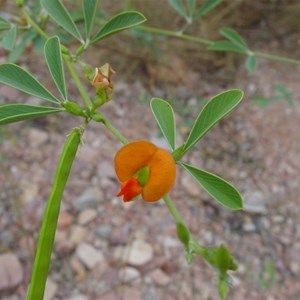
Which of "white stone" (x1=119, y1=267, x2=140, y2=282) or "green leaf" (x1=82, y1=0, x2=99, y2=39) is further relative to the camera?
"white stone" (x1=119, y1=267, x2=140, y2=282)

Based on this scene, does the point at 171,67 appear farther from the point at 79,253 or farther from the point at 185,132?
the point at 79,253

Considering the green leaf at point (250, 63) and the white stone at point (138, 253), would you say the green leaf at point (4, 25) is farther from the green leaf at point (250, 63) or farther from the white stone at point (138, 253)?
the white stone at point (138, 253)

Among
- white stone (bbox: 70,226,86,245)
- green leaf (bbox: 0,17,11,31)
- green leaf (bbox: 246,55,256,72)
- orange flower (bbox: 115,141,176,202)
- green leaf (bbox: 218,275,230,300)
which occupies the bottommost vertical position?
white stone (bbox: 70,226,86,245)

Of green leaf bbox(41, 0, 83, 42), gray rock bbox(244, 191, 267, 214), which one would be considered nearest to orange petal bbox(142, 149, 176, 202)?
green leaf bbox(41, 0, 83, 42)

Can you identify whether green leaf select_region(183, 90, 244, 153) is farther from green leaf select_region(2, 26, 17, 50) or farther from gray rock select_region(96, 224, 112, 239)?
gray rock select_region(96, 224, 112, 239)

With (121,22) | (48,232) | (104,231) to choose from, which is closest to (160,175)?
(48,232)

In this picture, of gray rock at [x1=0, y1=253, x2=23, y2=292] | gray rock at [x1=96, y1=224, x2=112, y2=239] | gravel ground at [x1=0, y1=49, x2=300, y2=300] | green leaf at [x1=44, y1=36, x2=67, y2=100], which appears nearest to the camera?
green leaf at [x1=44, y1=36, x2=67, y2=100]

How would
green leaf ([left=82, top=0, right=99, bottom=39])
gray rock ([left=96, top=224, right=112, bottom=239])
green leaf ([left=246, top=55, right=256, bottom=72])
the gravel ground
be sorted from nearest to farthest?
green leaf ([left=82, top=0, right=99, bottom=39]) → green leaf ([left=246, top=55, right=256, bottom=72]) → the gravel ground → gray rock ([left=96, top=224, right=112, bottom=239])
